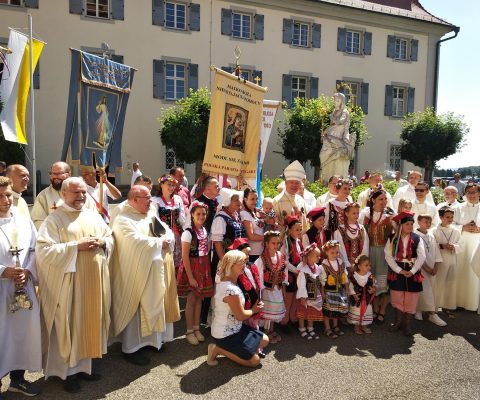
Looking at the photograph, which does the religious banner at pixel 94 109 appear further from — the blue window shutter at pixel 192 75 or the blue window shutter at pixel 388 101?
the blue window shutter at pixel 388 101

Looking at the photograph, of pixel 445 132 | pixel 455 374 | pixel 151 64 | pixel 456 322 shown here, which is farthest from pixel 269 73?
pixel 455 374

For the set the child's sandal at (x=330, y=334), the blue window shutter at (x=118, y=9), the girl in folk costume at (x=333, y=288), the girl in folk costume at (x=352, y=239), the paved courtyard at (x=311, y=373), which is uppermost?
the blue window shutter at (x=118, y=9)

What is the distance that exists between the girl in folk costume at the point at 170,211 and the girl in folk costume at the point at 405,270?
2.58 meters

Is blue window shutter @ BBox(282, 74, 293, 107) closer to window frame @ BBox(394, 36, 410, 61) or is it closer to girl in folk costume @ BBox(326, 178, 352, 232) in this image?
window frame @ BBox(394, 36, 410, 61)

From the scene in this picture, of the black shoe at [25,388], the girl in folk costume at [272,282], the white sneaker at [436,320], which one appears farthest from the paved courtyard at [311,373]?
the white sneaker at [436,320]

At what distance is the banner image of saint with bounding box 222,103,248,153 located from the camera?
18.6 feet

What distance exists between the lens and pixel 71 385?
3447mm

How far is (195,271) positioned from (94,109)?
7.28 feet

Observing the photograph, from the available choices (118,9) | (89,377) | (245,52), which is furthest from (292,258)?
(245,52)

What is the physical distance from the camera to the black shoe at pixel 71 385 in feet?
11.2

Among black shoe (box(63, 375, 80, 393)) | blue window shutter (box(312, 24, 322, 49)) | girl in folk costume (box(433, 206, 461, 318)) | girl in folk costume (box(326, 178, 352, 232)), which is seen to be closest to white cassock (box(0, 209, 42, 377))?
black shoe (box(63, 375, 80, 393))

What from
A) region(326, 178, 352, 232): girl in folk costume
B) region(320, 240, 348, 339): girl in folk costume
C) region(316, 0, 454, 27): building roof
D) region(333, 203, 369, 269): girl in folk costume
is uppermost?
region(316, 0, 454, 27): building roof

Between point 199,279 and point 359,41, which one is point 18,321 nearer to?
point 199,279

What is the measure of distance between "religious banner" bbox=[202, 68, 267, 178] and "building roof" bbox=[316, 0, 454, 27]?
17.4m
